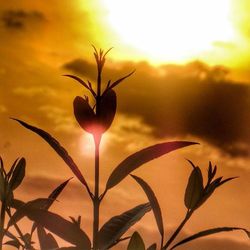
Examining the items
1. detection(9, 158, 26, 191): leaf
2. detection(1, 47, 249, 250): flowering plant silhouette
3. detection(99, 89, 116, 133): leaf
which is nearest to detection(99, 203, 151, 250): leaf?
detection(1, 47, 249, 250): flowering plant silhouette

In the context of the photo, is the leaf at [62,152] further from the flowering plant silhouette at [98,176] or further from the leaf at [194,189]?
the leaf at [194,189]

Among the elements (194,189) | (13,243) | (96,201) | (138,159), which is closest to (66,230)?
(96,201)

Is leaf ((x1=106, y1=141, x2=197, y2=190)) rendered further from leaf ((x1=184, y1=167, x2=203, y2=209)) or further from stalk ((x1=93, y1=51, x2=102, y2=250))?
leaf ((x1=184, y1=167, x2=203, y2=209))

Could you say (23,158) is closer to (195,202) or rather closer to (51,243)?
(51,243)

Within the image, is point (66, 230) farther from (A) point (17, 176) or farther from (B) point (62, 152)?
(A) point (17, 176)

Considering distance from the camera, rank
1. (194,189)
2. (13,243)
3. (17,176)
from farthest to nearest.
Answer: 1. (13,243)
2. (17,176)
3. (194,189)

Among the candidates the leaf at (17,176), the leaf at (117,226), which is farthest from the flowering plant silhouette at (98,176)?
the leaf at (17,176)

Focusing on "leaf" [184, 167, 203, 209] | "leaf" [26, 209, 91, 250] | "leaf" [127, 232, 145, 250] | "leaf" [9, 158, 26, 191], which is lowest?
"leaf" [127, 232, 145, 250]
